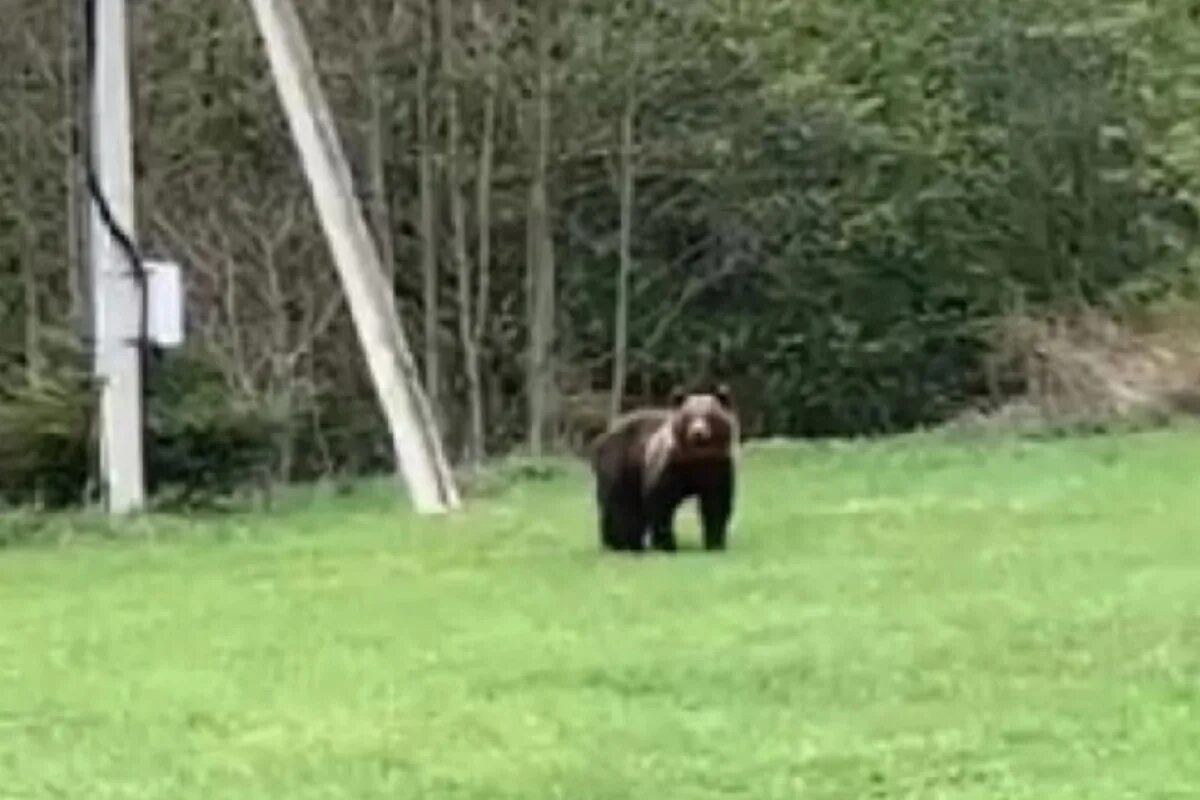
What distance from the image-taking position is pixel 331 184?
55.4 ft

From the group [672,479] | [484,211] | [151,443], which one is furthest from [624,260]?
[672,479]

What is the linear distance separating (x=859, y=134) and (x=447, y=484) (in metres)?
7.10

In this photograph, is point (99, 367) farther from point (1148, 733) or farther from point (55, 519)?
point (1148, 733)

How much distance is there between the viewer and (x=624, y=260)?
22.6 metres

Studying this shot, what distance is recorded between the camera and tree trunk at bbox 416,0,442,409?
2142 centimetres

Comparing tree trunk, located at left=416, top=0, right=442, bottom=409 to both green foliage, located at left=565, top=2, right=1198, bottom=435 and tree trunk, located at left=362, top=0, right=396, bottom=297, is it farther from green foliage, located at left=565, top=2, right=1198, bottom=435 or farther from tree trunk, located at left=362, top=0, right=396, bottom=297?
green foliage, located at left=565, top=2, right=1198, bottom=435

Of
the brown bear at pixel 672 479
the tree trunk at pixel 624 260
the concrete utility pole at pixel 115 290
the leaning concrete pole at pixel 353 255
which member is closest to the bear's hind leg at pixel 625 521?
the brown bear at pixel 672 479

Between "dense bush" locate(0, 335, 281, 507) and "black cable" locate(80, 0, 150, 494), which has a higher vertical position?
"black cable" locate(80, 0, 150, 494)

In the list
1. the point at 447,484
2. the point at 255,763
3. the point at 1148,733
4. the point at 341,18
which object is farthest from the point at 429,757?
the point at 341,18

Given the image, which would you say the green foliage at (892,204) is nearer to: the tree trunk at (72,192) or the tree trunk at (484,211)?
the tree trunk at (484,211)

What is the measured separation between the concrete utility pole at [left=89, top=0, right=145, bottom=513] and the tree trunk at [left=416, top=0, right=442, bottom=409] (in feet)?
13.1

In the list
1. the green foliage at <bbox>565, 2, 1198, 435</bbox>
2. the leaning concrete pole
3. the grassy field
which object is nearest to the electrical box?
the leaning concrete pole

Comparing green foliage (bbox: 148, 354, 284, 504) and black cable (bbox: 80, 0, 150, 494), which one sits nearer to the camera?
black cable (bbox: 80, 0, 150, 494)

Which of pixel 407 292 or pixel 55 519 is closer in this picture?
pixel 55 519
